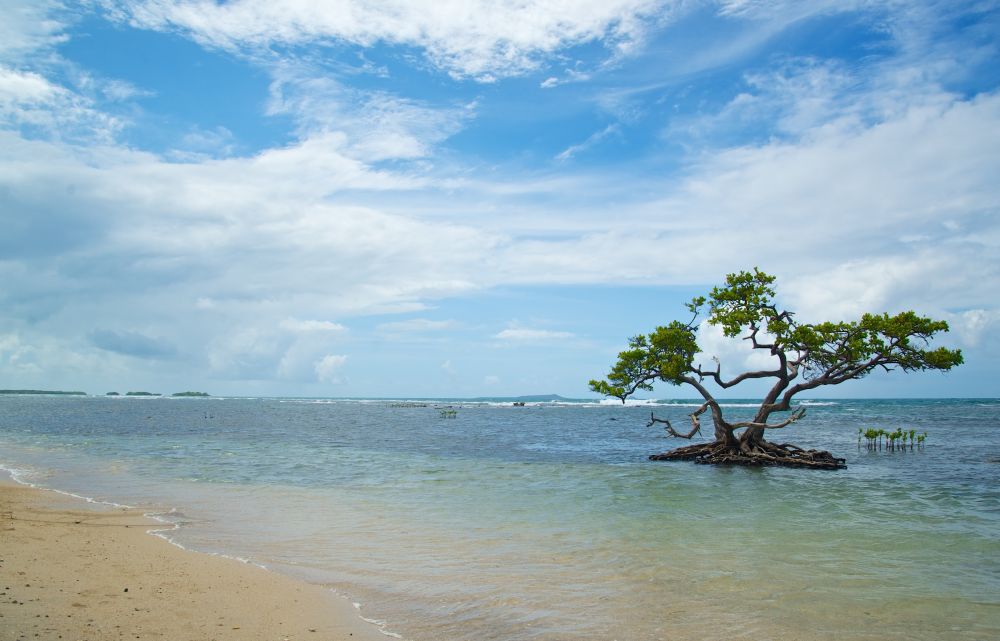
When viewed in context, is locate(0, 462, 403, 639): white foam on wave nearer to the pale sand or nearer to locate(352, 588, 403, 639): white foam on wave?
locate(352, 588, 403, 639): white foam on wave

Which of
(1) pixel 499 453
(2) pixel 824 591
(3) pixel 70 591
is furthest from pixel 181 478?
(2) pixel 824 591

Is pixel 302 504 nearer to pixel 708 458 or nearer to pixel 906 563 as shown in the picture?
pixel 906 563

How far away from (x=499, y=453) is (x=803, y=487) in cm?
1649

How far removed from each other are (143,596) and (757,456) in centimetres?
2474

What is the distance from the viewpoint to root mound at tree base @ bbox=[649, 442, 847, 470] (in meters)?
26.4

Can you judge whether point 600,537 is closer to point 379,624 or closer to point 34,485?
point 379,624

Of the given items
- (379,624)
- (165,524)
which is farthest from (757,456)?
(379,624)

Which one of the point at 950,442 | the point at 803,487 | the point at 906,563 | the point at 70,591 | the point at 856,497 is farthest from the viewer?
the point at 950,442

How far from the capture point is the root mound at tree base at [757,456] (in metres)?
26.4

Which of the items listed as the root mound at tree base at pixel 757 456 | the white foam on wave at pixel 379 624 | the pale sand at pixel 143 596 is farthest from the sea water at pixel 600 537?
the root mound at tree base at pixel 757 456

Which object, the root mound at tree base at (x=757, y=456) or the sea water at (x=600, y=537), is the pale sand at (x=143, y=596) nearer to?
the sea water at (x=600, y=537)

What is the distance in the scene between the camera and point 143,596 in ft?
27.1

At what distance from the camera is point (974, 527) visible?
47.8 ft

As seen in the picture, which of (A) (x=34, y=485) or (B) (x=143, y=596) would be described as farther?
(A) (x=34, y=485)
